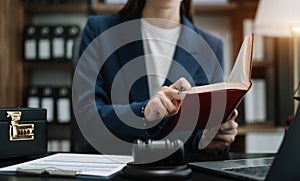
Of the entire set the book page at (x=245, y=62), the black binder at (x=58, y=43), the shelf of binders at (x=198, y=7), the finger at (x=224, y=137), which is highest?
the shelf of binders at (x=198, y=7)

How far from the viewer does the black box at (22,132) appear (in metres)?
1.02

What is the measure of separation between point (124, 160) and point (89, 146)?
1.44 ft

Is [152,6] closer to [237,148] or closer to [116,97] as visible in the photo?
[116,97]

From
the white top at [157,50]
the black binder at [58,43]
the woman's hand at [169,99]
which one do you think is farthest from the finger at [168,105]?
the black binder at [58,43]

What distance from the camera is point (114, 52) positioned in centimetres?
151

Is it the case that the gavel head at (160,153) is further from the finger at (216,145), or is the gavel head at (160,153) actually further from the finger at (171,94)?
the finger at (216,145)

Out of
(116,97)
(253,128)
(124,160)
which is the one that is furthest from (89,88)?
(253,128)

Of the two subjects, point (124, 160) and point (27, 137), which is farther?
point (27, 137)

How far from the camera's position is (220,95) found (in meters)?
0.87

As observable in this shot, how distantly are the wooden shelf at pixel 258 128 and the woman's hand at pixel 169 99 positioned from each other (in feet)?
5.14

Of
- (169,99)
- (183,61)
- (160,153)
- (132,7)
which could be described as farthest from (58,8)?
(160,153)

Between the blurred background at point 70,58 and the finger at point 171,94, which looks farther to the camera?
the blurred background at point 70,58

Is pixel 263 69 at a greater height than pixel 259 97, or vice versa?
pixel 263 69

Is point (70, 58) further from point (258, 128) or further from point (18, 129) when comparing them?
point (18, 129)
